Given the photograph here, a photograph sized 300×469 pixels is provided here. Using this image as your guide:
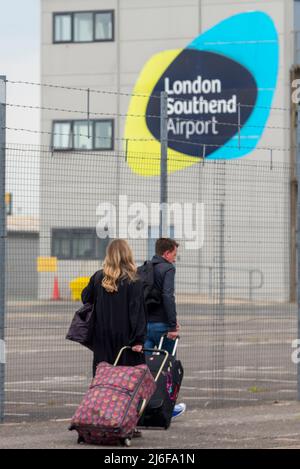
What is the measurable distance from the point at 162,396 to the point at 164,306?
1.13 meters

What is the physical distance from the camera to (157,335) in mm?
11906

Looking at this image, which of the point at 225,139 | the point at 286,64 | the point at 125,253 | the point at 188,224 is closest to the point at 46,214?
the point at 125,253

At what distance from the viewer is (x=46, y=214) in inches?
503

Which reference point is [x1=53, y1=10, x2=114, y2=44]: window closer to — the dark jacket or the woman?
the dark jacket

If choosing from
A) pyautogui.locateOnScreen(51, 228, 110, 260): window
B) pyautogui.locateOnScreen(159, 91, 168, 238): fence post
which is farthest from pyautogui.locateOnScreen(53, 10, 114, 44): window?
pyautogui.locateOnScreen(159, 91, 168, 238): fence post

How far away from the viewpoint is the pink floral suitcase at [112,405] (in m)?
9.94

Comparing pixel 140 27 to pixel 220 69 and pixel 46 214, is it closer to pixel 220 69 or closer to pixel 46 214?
pixel 220 69

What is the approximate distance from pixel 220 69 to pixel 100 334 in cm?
3139

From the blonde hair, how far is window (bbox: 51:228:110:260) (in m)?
2.12

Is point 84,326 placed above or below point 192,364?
above

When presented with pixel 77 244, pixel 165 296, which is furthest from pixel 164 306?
pixel 77 244

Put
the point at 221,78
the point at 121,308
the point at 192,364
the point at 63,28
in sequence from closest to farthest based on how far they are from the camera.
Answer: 1. the point at 121,308
2. the point at 192,364
3. the point at 221,78
4. the point at 63,28

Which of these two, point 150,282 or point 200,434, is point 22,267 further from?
point 200,434

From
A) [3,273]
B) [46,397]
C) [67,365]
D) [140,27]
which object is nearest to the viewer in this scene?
[3,273]
